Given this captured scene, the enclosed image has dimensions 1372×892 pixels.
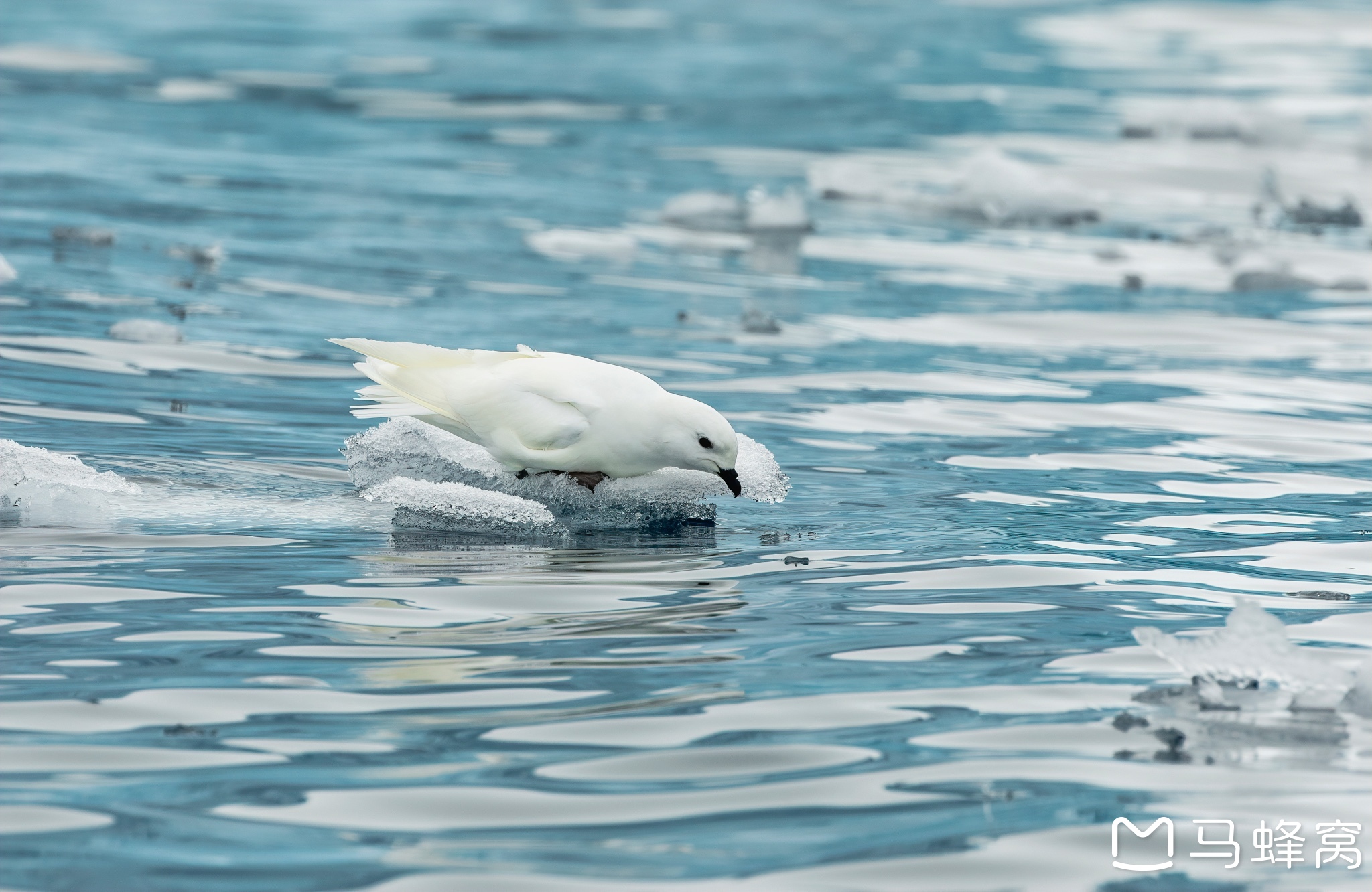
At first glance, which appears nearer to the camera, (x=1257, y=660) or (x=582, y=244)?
(x=1257, y=660)

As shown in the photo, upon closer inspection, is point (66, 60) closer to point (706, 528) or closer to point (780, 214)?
point (780, 214)

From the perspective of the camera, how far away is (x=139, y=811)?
3850mm

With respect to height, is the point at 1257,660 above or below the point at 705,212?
below

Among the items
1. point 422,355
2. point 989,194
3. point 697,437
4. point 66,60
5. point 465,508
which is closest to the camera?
point 697,437

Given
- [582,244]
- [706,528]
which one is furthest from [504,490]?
[582,244]

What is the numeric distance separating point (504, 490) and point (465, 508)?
0.28 m

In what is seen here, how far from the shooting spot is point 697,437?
6.18 metres

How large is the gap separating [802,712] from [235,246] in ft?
29.1

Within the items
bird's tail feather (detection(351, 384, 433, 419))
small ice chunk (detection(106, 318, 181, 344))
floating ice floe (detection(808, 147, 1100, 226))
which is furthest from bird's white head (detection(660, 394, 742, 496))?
floating ice floe (detection(808, 147, 1100, 226))

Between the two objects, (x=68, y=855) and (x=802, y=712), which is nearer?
(x=68, y=855)

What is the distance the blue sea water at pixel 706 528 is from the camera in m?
3.91

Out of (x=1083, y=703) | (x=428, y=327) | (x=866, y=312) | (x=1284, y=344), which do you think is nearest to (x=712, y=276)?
(x=866, y=312)

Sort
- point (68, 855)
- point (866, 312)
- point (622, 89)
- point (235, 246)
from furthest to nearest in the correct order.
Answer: point (622, 89), point (235, 246), point (866, 312), point (68, 855)

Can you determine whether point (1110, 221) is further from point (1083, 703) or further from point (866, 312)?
point (1083, 703)
